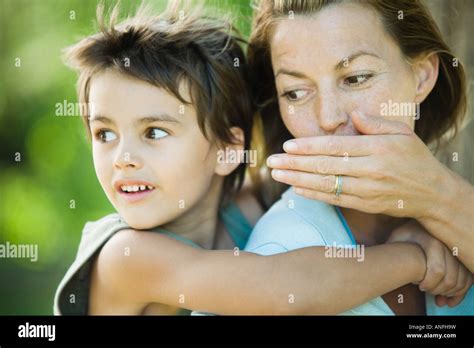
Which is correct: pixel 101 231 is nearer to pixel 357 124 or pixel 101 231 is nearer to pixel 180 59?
pixel 180 59

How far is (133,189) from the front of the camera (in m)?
2.16

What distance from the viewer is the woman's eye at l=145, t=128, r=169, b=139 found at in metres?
2.16

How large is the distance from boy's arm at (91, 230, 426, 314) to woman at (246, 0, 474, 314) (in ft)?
0.32

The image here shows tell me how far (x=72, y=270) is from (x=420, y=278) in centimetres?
119

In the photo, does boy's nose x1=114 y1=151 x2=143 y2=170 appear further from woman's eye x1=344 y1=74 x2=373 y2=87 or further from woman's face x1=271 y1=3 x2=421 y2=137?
woman's eye x1=344 y1=74 x2=373 y2=87

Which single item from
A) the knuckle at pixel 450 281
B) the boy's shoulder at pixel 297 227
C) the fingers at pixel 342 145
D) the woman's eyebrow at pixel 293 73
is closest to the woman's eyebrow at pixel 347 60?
the woman's eyebrow at pixel 293 73

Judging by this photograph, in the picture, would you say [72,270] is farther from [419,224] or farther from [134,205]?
[419,224]

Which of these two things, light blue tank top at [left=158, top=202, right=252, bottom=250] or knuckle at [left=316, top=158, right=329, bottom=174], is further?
light blue tank top at [left=158, top=202, right=252, bottom=250]

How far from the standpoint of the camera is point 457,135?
255 centimetres

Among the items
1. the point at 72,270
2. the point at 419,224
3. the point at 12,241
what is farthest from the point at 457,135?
the point at 12,241

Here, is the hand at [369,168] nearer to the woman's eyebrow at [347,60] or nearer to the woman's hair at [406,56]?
the woman's eyebrow at [347,60]

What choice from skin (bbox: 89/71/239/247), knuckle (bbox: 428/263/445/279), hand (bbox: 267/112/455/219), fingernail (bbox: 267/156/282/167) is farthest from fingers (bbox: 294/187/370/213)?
skin (bbox: 89/71/239/247)
